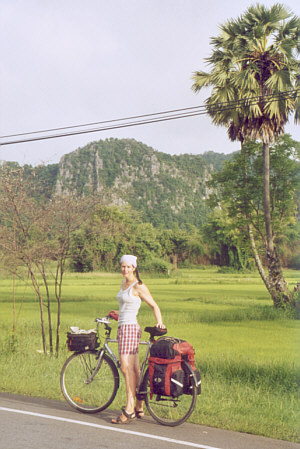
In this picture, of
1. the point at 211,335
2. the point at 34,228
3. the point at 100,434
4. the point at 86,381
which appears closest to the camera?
the point at 100,434

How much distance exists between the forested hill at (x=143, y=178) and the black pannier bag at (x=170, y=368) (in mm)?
7692

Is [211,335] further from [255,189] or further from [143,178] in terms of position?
[143,178]

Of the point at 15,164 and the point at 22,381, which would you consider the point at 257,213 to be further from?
the point at 22,381

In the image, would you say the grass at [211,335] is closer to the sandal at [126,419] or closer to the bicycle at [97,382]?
the bicycle at [97,382]

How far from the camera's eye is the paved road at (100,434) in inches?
219

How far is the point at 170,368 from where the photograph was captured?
6203 millimetres

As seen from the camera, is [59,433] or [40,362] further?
[40,362]

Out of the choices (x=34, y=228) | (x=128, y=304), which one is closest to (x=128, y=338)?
(x=128, y=304)

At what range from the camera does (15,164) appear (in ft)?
47.4

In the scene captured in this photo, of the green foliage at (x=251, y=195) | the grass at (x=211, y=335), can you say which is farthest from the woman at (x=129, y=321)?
the green foliage at (x=251, y=195)

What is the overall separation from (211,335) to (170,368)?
945cm

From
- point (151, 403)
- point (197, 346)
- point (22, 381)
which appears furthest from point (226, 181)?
point (151, 403)

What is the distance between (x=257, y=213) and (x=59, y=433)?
9979 mm

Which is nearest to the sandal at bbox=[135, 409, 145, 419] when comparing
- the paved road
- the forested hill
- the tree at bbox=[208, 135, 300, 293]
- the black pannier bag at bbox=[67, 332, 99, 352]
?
the paved road
